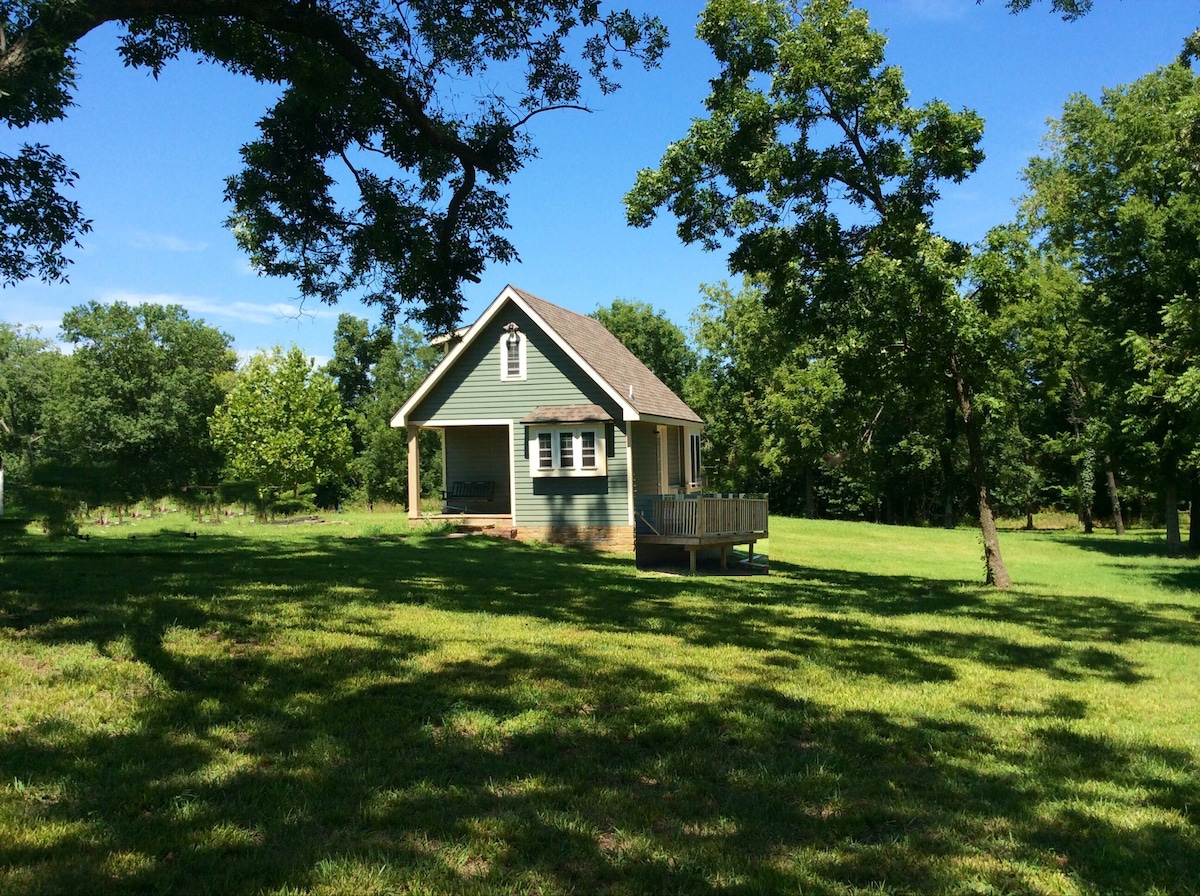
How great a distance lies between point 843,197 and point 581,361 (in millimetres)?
9622

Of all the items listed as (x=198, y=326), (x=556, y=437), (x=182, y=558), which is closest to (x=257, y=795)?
(x=182, y=558)

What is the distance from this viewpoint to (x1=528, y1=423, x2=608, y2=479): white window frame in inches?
942

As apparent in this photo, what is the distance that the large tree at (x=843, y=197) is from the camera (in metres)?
14.9

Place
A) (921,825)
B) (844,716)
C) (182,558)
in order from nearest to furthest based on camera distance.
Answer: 1. (921,825)
2. (844,716)
3. (182,558)

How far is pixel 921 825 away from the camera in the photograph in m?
4.35

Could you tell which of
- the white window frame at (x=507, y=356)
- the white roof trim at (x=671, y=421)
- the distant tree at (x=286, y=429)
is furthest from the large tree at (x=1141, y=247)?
the distant tree at (x=286, y=429)

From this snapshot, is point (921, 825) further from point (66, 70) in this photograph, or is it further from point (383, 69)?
point (383, 69)

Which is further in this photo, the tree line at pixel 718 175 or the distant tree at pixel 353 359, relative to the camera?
the distant tree at pixel 353 359

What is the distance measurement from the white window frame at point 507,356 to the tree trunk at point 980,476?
12.5 m

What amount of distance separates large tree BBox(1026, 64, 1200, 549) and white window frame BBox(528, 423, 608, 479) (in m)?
13.6

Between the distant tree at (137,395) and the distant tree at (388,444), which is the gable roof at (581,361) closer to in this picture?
the distant tree at (388,444)

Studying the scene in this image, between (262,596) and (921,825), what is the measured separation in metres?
7.54

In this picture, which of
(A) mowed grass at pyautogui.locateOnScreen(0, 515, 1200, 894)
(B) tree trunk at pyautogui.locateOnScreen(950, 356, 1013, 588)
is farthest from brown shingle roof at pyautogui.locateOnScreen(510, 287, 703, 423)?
(A) mowed grass at pyautogui.locateOnScreen(0, 515, 1200, 894)

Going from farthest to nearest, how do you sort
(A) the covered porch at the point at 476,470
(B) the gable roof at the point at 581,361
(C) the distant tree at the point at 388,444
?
1. (C) the distant tree at the point at 388,444
2. (A) the covered porch at the point at 476,470
3. (B) the gable roof at the point at 581,361
